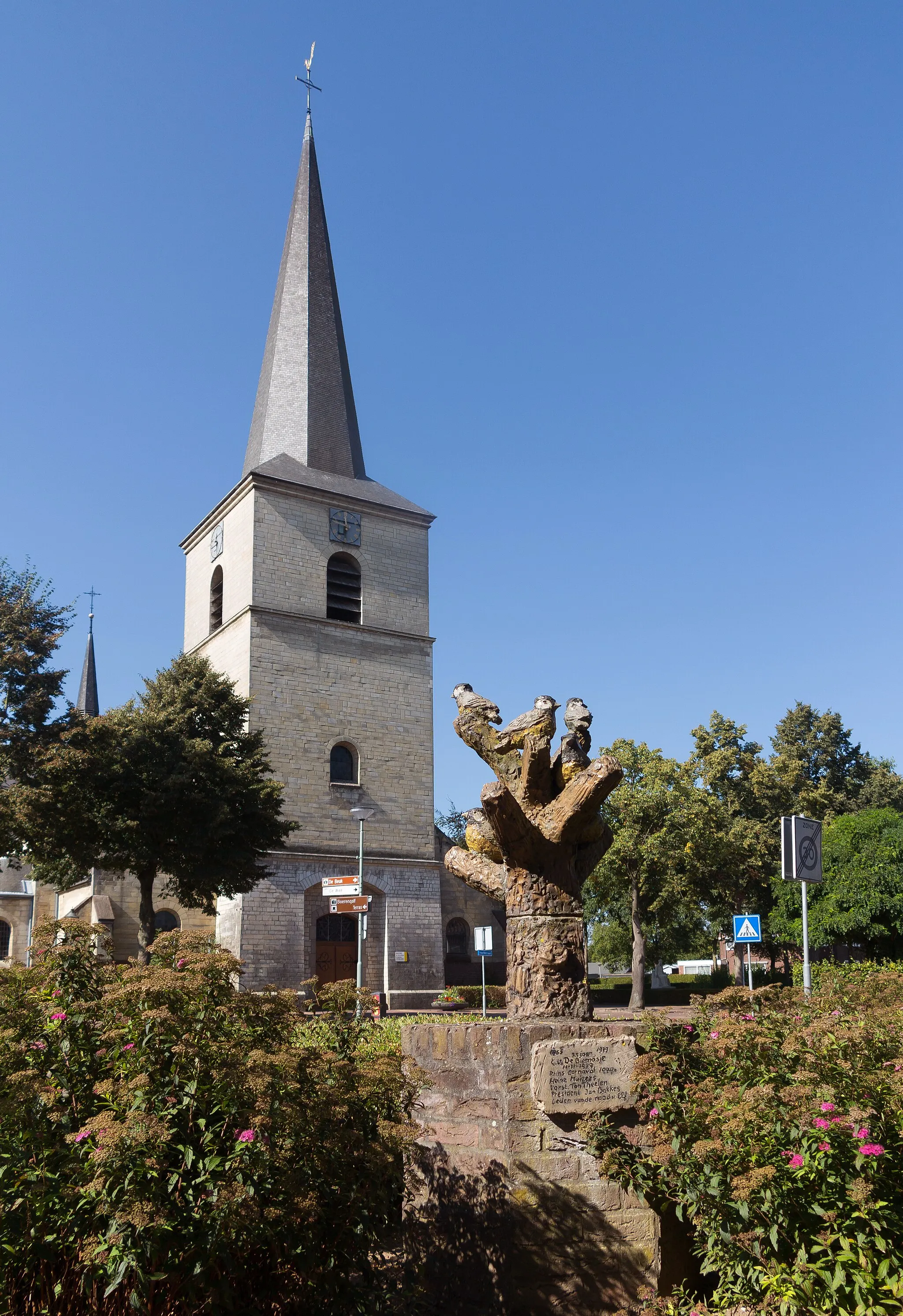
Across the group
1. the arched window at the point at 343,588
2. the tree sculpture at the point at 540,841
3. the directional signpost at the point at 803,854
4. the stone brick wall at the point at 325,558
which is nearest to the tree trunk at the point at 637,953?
the stone brick wall at the point at 325,558

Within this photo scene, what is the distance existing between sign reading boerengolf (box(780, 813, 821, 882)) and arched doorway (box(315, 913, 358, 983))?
22122 millimetres

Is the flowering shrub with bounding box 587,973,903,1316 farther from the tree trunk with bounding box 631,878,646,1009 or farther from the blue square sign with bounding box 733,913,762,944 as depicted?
the tree trunk with bounding box 631,878,646,1009

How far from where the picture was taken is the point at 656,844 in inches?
1298

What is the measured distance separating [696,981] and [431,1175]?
47245 mm

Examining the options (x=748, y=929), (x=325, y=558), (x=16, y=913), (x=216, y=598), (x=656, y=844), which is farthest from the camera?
(x=16, y=913)

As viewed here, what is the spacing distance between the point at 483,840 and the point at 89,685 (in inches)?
2246

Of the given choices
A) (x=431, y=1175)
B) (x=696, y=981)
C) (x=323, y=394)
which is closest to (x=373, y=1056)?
(x=431, y=1175)

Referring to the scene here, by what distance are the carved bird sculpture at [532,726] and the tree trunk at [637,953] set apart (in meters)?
26.2

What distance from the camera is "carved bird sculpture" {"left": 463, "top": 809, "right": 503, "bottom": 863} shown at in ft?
21.4

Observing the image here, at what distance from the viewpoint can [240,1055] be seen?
4.14 meters

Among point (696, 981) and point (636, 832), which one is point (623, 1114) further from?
point (696, 981)

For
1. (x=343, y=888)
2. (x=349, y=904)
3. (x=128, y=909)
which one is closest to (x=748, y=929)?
(x=349, y=904)

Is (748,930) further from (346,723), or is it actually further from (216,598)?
(216,598)

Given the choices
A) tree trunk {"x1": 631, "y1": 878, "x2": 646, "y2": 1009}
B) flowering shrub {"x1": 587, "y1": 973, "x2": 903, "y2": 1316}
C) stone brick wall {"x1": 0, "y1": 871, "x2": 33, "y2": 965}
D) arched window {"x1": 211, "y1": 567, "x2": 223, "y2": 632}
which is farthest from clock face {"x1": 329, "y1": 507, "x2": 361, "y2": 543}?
flowering shrub {"x1": 587, "y1": 973, "x2": 903, "y2": 1316}
